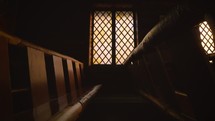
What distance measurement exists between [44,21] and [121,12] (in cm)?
256

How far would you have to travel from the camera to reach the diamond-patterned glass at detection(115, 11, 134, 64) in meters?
6.36

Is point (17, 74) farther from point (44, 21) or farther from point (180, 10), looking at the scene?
point (44, 21)

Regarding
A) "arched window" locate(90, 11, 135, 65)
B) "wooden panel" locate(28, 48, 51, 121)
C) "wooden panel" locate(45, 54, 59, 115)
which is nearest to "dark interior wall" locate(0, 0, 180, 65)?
"arched window" locate(90, 11, 135, 65)

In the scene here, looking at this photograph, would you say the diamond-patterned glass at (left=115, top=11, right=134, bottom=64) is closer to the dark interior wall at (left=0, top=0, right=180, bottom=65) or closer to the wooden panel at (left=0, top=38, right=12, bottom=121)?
the dark interior wall at (left=0, top=0, right=180, bottom=65)

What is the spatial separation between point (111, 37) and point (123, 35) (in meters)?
0.40

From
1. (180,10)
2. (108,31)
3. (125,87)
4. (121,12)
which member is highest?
(121,12)

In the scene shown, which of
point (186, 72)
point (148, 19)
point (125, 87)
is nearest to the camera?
point (186, 72)

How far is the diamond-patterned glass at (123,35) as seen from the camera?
6.36m

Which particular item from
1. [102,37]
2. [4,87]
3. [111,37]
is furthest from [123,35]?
[4,87]

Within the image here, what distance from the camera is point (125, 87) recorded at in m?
6.01

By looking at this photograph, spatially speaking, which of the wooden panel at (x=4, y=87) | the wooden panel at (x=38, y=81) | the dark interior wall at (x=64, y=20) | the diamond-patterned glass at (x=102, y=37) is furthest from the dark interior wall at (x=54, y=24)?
the wooden panel at (x=4, y=87)

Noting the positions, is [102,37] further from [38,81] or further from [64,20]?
[38,81]

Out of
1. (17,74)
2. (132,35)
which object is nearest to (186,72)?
(17,74)

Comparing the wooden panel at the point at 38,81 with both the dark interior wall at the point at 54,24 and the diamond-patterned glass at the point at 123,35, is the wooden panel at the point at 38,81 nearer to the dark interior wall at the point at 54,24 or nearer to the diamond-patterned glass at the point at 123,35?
the dark interior wall at the point at 54,24
